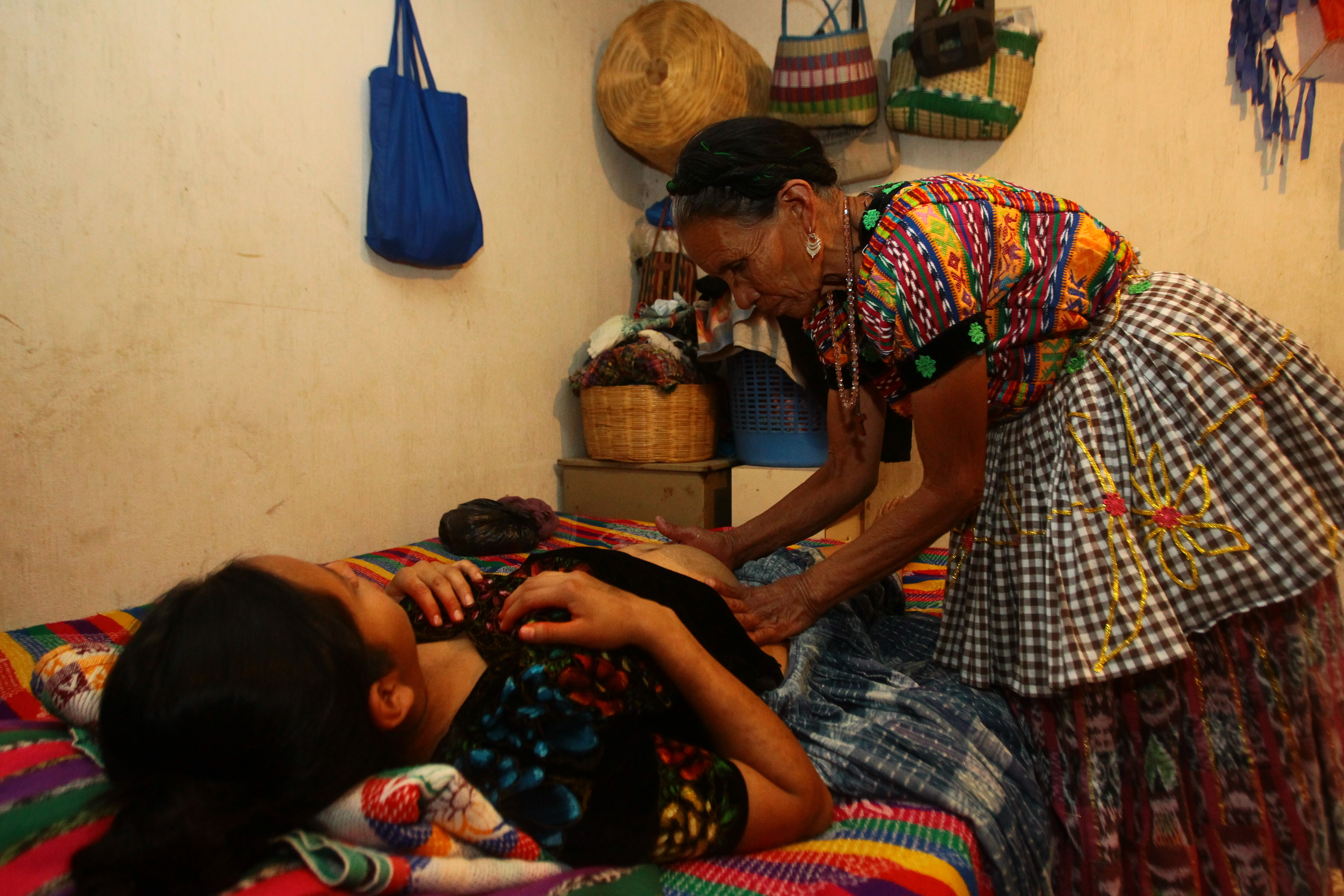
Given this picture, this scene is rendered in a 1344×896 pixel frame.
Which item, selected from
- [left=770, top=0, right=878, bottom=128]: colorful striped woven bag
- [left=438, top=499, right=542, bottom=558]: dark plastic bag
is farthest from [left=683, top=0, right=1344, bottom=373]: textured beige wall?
[left=438, top=499, right=542, bottom=558]: dark plastic bag

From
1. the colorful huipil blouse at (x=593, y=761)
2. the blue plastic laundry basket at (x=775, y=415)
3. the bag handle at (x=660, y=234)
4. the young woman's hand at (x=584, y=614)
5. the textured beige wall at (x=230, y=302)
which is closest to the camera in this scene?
the colorful huipil blouse at (x=593, y=761)

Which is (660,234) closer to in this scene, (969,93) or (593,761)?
(969,93)

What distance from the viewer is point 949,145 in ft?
9.60

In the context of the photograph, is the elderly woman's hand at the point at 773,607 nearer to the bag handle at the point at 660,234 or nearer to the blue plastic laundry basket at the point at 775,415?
the blue plastic laundry basket at the point at 775,415

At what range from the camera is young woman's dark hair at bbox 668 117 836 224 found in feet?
3.94

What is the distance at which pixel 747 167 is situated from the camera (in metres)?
1.20

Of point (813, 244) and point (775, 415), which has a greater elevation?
point (813, 244)

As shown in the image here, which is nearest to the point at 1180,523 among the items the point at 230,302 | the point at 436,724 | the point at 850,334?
the point at 850,334

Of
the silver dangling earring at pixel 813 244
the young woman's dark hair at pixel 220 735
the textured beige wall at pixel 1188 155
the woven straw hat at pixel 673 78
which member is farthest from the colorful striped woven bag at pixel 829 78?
the young woman's dark hair at pixel 220 735

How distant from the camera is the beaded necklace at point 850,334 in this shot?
124 cm

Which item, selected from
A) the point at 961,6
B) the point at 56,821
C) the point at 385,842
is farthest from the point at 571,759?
the point at 961,6

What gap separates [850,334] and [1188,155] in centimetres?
210

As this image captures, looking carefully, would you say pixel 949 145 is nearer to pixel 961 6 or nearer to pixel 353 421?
pixel 961 6

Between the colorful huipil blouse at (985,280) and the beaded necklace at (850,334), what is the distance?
0.02 metres
